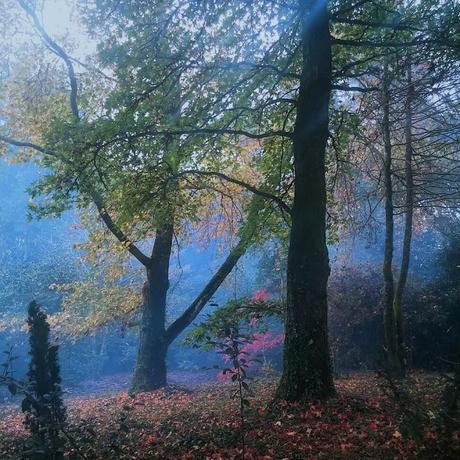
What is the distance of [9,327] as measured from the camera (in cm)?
2406

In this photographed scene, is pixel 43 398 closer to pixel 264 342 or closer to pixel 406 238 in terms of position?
pixel 406 238

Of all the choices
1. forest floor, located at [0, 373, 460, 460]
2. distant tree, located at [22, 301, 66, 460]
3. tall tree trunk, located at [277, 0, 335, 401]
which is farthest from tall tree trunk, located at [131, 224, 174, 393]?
distant tree, located at [22, 301, 66, 460]

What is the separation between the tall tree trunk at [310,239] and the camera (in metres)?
6.52

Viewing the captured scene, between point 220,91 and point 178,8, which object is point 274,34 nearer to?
point 220,91

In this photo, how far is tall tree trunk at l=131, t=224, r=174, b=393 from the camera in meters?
12.6

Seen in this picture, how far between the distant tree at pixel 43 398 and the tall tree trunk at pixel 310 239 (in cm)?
332

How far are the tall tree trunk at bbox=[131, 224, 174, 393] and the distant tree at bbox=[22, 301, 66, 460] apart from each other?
6.92 metres

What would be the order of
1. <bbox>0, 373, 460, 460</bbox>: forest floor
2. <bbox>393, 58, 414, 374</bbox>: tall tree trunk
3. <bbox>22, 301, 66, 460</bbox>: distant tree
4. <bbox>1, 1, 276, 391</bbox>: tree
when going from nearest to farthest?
<bbox>22, 301, 66, 460</bbox>: distant tree → <bbox>0, 373, 460, 460</bbox>: forest floor → <bbox>1, 1, 276, 391</bbox>: tree → <bbox>393, 58, 414, 374</bbox>: tall tree trunk

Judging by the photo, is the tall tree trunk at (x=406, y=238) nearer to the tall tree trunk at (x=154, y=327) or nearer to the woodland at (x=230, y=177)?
the woodland at (x=230, y=177)

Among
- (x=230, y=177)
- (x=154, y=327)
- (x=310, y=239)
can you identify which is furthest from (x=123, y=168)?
(x=154, y=327)

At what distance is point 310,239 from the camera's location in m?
6.76

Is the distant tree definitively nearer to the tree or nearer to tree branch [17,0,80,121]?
the tree

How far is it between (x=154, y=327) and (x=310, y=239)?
24.8 ft

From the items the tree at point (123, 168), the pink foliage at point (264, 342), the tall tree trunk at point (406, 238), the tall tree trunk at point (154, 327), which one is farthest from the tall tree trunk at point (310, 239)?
the pink foliage at point (264, 342)
